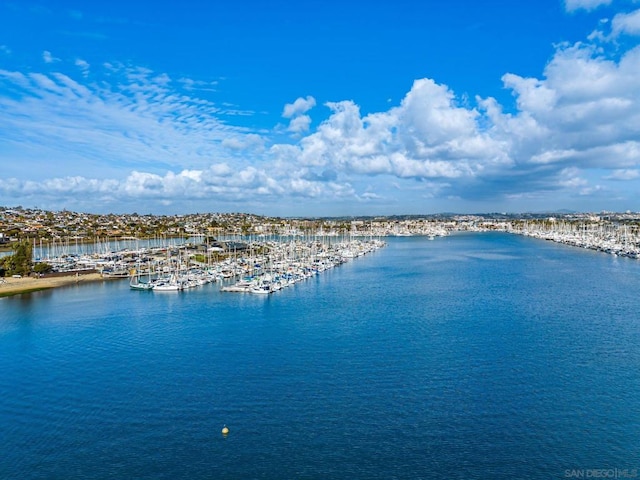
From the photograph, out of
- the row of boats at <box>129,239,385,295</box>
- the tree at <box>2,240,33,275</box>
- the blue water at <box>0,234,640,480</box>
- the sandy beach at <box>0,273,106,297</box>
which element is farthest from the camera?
the tree at <box>2,240,33,275</box>

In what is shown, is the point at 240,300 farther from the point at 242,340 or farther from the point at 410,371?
the point at 410,371

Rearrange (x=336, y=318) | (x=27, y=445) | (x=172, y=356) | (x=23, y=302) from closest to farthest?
(x=27, y=445), (x=172, y=356), (x=336, y=318), (x=23, y=302)

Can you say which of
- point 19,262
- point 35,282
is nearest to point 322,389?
point 35,282

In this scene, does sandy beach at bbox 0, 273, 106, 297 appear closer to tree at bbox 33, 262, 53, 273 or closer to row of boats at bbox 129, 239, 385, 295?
tree at bbox 33, 262, 53, 273

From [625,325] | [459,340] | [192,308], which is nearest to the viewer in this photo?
[459,340]

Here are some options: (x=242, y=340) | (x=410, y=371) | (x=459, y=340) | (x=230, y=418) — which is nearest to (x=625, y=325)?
(x=459, y=340)

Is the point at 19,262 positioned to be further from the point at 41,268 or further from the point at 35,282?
the point at 35,282

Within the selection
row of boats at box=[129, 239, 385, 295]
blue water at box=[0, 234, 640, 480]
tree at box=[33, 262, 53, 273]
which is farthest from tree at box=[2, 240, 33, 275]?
blue water at box=[0, 234, 640, 480]
